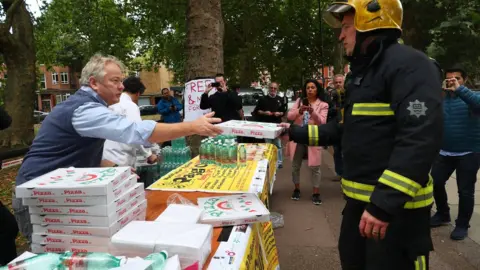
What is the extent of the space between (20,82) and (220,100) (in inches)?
326

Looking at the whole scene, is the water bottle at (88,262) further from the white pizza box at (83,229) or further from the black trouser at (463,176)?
the black trouser at (463,176)

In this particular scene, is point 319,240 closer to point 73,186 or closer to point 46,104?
point 73,186

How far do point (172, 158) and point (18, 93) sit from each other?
27.0 ft

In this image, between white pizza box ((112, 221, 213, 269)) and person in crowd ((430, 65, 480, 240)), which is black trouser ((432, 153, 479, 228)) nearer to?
person in crowd ((430, 65, 480, 240))

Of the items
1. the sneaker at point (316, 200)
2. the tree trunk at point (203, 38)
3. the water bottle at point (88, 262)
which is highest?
the tree trunk at point (203, 38)

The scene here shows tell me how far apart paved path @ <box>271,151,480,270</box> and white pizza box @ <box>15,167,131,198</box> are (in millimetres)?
2597

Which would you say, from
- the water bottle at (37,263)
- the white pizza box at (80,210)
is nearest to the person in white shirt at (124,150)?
the white pizza box at (80,210)

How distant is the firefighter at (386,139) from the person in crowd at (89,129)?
870 mm

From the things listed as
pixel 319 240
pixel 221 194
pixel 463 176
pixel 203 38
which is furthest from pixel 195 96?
pixel 463 176

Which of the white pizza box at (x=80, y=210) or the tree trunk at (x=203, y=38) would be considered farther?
the tree trunk at (x=203, y=38)

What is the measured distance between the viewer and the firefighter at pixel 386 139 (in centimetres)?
169

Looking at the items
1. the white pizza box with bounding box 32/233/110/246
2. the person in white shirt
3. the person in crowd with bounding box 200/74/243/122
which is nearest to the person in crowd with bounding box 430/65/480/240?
the person in crowd with bounding box 200/74/243/122

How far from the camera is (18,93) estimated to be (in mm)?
11289

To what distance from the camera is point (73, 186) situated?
1.72 meters
